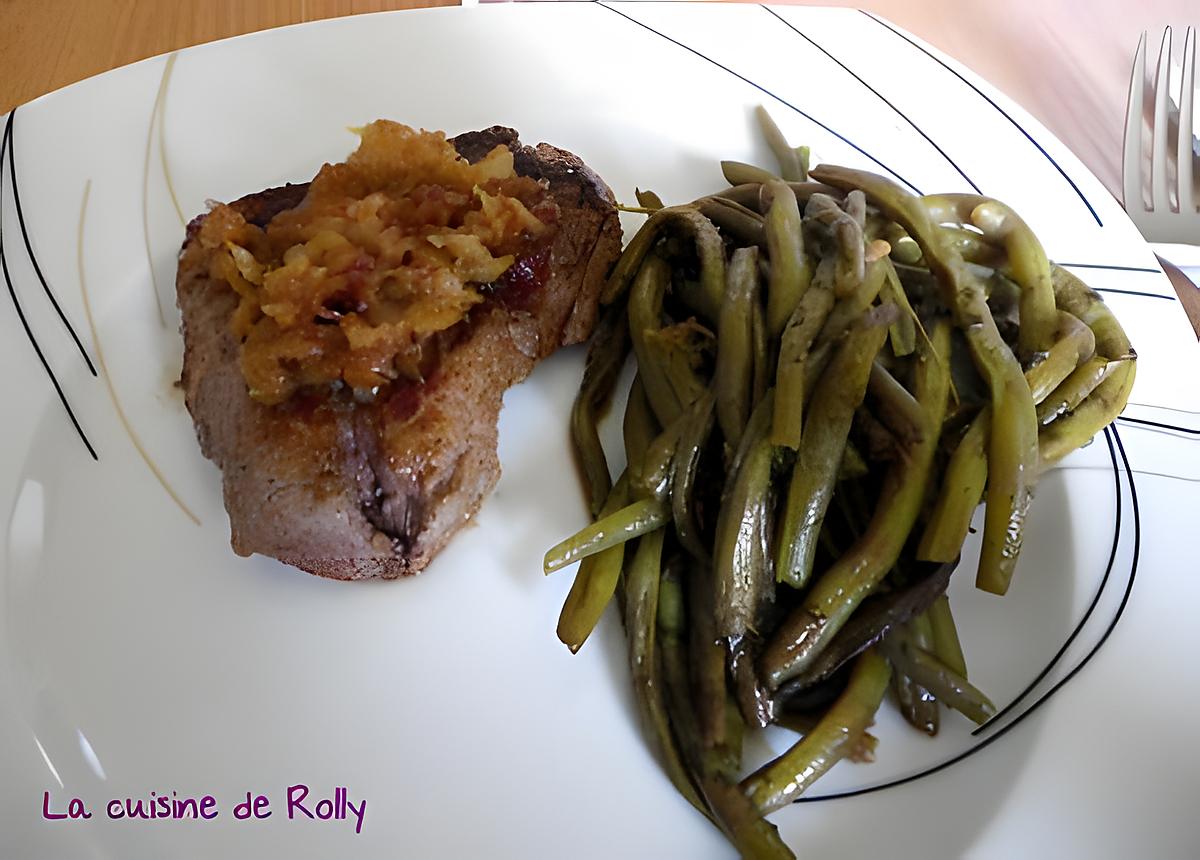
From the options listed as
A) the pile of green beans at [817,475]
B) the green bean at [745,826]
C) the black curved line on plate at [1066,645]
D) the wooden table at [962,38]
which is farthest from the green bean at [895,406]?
the wooden table at [962,38]

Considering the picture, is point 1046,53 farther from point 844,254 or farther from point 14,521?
point 14,521

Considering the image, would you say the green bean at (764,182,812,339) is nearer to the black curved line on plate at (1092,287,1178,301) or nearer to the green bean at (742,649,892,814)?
the green bean at (742,649,892,814)

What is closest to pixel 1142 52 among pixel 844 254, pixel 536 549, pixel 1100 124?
pixel 1100 124

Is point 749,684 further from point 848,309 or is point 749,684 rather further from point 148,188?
point 148,188

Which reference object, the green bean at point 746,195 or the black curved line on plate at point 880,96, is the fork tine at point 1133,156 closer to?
the black curved line on plate at point 880,96

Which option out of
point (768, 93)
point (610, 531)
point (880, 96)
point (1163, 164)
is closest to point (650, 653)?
point (610, 531)
